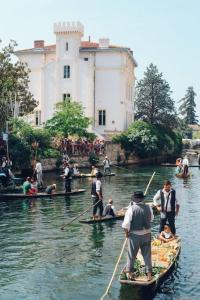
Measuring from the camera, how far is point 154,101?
89.1m

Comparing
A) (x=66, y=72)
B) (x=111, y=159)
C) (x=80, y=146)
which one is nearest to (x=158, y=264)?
(x=80, y=146)

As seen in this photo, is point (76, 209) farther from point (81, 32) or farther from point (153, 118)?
point (153, 118)

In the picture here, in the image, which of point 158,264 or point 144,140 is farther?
point 144,140

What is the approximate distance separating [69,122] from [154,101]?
104ft

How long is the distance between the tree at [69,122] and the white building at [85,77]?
9903 mm

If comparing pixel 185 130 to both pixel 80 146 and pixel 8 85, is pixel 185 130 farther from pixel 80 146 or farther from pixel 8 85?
pixel 8 85

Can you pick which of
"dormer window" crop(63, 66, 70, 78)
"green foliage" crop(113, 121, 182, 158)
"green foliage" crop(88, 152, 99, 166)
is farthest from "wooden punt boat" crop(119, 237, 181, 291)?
"dormer window" crop(63, 66, 70, 78)

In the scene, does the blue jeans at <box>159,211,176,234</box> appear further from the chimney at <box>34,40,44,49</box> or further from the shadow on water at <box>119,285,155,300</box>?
the chimney at <box>34,40,44,49</box>

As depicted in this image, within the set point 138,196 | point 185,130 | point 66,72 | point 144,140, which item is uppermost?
point 66,72

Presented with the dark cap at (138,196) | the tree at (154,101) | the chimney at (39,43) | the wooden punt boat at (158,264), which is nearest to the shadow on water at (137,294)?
the wooden punt boat at (158,264)

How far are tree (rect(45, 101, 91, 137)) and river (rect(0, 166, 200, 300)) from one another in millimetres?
32108

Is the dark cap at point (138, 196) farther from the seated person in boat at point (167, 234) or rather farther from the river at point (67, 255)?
the seated person in boat at point (167, 234)

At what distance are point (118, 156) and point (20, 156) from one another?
21.9 meters

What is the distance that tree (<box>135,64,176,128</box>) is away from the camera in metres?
87.4
